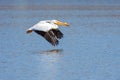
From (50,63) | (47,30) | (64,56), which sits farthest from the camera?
(47,30)

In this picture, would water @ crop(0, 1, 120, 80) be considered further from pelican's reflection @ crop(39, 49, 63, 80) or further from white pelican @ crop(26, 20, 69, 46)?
white pelican @ crop(26, 20, 69, 46)

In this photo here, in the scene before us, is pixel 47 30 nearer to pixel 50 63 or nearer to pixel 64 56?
pixel 64 56

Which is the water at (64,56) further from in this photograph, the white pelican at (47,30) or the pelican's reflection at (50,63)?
the white pelican at (47,30)

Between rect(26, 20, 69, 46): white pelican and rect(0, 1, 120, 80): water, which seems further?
rect(26, 20, 69, 46): white pelican

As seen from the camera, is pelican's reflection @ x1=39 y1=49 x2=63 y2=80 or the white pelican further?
the white pelican

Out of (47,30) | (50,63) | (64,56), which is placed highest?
(47,30)

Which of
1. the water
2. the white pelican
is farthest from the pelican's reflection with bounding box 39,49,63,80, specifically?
the white pelican

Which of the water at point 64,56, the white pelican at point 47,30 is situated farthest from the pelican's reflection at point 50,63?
the white pelican at point 47,30

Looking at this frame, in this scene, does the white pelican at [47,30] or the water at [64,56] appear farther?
the white pelican at [47,30]

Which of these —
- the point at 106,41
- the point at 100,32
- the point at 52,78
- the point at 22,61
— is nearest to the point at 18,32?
the point at 100,32

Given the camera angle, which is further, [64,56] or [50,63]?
[64,56]

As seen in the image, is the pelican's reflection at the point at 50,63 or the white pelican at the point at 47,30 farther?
the white pelican at the point at 47,30

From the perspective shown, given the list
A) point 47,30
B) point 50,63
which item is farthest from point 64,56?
point 50,63

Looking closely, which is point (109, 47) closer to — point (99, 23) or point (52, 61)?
point (52, 61)
